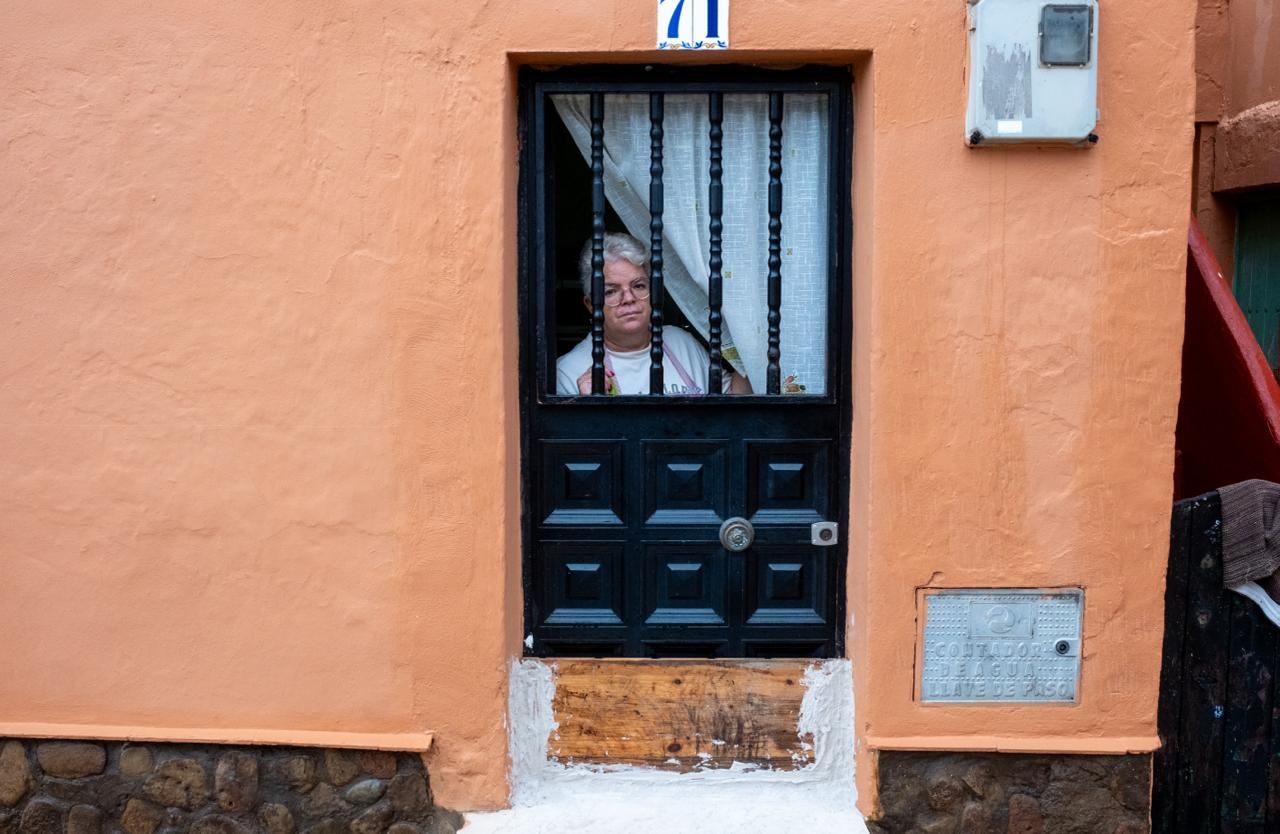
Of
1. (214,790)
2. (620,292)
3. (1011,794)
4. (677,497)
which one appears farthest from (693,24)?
(214,790)

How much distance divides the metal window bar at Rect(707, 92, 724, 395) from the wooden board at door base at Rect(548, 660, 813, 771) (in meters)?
0.93

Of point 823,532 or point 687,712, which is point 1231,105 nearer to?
point 823,532

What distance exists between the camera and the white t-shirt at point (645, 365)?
3490 millimetres

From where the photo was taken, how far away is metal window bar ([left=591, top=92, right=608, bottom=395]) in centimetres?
331

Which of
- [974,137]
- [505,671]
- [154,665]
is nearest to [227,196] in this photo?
[154,665]

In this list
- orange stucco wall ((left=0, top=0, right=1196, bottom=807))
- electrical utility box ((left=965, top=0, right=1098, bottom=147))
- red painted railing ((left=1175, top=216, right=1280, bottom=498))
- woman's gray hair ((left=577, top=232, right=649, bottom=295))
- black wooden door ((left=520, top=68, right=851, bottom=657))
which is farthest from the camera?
red painted railing ((left=1175, top=216, right=1280, bottom=498))

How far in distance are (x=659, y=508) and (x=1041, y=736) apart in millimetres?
1380

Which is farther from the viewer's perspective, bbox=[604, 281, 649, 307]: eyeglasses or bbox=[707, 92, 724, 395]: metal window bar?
bbox=[604, 281, 649, 307]: eyeglasses

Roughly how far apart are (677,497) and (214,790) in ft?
5.67

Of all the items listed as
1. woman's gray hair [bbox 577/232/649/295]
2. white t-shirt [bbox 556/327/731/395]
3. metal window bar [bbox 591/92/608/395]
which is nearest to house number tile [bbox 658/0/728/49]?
metal window bar [bbox 591/92/608/395]

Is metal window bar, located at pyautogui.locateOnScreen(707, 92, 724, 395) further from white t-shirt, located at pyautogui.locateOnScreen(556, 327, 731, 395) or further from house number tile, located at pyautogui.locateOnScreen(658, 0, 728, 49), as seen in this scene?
house number tile, located at pyautogui.locateOnScreen(658, 0, 728, 49)

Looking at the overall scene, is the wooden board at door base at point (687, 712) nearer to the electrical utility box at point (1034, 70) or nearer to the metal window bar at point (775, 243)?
the metal window bar at point (775, 243)

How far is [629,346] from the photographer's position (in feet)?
11.6

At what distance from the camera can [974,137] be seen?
10.0 ft
